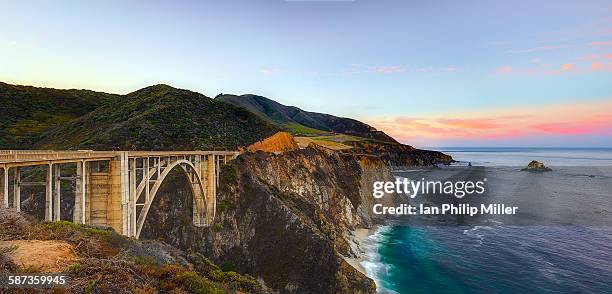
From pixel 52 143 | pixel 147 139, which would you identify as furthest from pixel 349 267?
pixel 52 143

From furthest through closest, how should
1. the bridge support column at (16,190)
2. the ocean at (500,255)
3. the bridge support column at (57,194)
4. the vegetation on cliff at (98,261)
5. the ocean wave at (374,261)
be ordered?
1. the ocean wave at (374,261)
2. the ocean at (500,255)
3. the bridge support column at (57,194)
4. the bridge support column at (16,190)
5. the vegetation on cliff at (98,261)

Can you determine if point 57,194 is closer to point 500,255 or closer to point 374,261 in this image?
point 374,261

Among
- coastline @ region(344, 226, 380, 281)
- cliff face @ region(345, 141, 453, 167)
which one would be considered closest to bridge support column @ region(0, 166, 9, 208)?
coastline @ region(344, 226, 380, 281)

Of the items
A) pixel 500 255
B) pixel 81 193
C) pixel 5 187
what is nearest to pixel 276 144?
pixel 500 255

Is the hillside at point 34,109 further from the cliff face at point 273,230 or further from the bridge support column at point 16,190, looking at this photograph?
the bridge support column at point 16,190

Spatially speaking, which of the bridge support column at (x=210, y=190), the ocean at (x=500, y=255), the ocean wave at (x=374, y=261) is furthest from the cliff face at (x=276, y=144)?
the ocean wave at (x=374, y=261)

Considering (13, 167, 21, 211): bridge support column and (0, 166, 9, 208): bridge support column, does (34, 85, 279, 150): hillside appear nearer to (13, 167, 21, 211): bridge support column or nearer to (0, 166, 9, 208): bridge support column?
(13, 167, 21, 211): bridge support column
